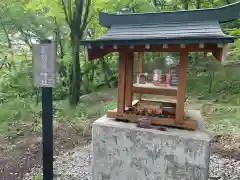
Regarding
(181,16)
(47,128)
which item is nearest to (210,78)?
(181,16)

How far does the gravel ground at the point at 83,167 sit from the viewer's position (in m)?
3.92

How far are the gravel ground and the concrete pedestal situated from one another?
721 mm

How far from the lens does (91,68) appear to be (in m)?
10.1

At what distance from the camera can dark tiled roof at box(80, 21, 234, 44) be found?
253cm

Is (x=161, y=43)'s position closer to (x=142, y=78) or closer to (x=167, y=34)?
(x=167, y=34)

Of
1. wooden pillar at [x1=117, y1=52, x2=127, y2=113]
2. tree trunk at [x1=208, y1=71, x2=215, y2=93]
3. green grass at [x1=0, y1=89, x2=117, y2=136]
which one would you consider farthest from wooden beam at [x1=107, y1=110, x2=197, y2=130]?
tree trunk at [x1=208, y1=71, x2=215, y2=93]

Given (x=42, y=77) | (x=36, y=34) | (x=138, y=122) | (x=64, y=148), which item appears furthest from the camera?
(x=36, y=34)

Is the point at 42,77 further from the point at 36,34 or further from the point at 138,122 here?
the point at 36,34

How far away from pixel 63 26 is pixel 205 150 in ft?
27.0

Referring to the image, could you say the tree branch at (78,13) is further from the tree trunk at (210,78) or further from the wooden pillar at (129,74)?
the tree trunk at (210,78)

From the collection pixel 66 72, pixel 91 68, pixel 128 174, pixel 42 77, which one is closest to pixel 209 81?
pixel 91 68

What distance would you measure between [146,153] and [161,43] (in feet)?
5.26

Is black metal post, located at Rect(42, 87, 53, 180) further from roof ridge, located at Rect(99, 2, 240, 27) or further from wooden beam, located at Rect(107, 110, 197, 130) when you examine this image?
roof ridge, located at Rect(99, 2, 240, 27)

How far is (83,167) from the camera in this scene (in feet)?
14.0
